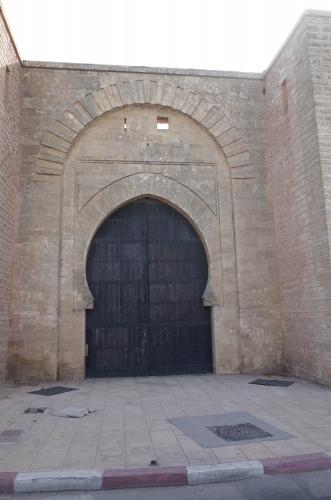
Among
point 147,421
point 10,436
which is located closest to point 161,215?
point 147,421

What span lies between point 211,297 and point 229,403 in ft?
11.1

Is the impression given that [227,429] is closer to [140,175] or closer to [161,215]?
[161,215]

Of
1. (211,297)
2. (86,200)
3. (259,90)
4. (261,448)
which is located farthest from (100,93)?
(261,448)

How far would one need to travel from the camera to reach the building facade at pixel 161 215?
30.1ft

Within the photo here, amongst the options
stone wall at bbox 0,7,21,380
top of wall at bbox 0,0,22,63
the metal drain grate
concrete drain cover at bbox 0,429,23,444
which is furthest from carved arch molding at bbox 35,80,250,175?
concrete drain cover at bbox 0,429,23,444

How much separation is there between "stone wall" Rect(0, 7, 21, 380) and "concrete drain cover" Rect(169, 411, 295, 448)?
477 centimetres

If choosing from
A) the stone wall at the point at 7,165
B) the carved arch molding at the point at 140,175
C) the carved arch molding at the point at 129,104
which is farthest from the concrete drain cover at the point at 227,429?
the carved arch molding at the point at 129,104

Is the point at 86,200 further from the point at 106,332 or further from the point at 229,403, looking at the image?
the point at 229,403

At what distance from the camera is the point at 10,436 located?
528 cm

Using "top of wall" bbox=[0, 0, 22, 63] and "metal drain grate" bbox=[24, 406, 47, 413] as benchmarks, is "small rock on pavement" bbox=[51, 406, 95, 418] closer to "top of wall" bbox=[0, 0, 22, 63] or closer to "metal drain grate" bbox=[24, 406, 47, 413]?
"metal drain grate" bbox=[24, 406, 47, 413]

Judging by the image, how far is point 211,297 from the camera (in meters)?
10.0

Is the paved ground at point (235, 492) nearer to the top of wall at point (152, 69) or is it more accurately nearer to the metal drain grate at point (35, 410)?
the metal drain grate at point (35, 410)

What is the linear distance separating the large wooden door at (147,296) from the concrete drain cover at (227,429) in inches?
150

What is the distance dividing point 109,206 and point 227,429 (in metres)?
6.15
